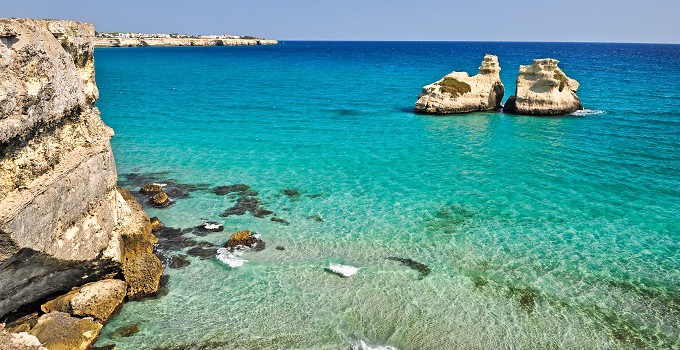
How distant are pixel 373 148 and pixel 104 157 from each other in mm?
22142

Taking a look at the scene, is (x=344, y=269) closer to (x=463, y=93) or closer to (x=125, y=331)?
(x=125, y=331)

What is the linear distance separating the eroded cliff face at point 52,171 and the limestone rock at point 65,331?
94cm

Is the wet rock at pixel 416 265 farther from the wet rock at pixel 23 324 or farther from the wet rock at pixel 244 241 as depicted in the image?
the wet rock at pixel 23 324

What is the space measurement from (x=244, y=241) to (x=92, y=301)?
6.35 m

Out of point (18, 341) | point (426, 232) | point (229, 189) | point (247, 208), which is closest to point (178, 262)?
point (247, 208)

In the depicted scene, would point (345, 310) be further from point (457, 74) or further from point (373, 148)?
point (457, 74)

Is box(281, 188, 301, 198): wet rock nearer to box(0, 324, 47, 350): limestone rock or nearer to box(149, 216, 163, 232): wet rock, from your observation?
box(149, 216, 163, 232): wet rock

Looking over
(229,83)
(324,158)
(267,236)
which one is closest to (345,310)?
(267,236)

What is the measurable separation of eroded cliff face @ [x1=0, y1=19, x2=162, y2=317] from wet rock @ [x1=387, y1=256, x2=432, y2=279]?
8.72 meters

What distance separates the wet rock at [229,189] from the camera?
81.2 ft

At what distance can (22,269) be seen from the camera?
11.6 metres

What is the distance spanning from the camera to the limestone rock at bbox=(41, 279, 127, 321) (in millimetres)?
13344

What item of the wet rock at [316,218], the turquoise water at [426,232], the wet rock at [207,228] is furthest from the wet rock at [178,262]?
the wet rock at [316,218]

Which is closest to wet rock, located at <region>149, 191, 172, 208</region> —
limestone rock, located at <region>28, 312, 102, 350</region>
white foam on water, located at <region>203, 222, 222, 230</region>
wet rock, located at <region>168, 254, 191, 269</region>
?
white foam on water, located at <region>203, 222, 222, 230</region>
